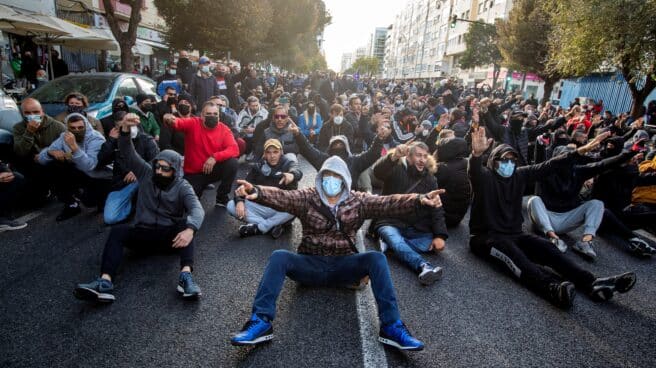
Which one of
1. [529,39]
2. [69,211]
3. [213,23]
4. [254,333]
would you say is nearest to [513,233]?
[254,333]

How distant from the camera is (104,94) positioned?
7.90m

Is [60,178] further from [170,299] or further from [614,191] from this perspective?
[614,191]

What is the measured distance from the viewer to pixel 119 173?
555 centimetres

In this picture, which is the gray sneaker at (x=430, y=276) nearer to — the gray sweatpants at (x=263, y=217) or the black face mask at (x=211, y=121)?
the gray sweatpants at (x=263, y=217)

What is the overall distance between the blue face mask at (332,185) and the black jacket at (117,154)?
3.26 metres

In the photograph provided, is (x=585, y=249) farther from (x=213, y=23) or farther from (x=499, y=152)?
(x=213, y=23)

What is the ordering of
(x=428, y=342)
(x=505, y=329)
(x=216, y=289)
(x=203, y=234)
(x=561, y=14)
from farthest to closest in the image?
(x=561, y=14), (x=203, y=234), (x=216, y=289), (x=505, y=329), (x=428, y=342)

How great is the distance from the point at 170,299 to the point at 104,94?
599 cm

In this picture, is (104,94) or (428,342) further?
(104,94)

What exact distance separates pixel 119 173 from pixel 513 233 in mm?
5312

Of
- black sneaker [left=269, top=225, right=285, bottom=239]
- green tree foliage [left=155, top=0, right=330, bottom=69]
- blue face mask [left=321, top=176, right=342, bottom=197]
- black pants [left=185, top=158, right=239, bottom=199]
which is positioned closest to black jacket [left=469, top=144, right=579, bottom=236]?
blue face mask [left=321, top=176, right=342, bottom=197]

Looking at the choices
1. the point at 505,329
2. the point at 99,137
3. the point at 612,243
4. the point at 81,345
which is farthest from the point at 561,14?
the point at 81,345

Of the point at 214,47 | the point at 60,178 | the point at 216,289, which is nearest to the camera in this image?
the point at 216,289

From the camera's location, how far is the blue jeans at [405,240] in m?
4.66
